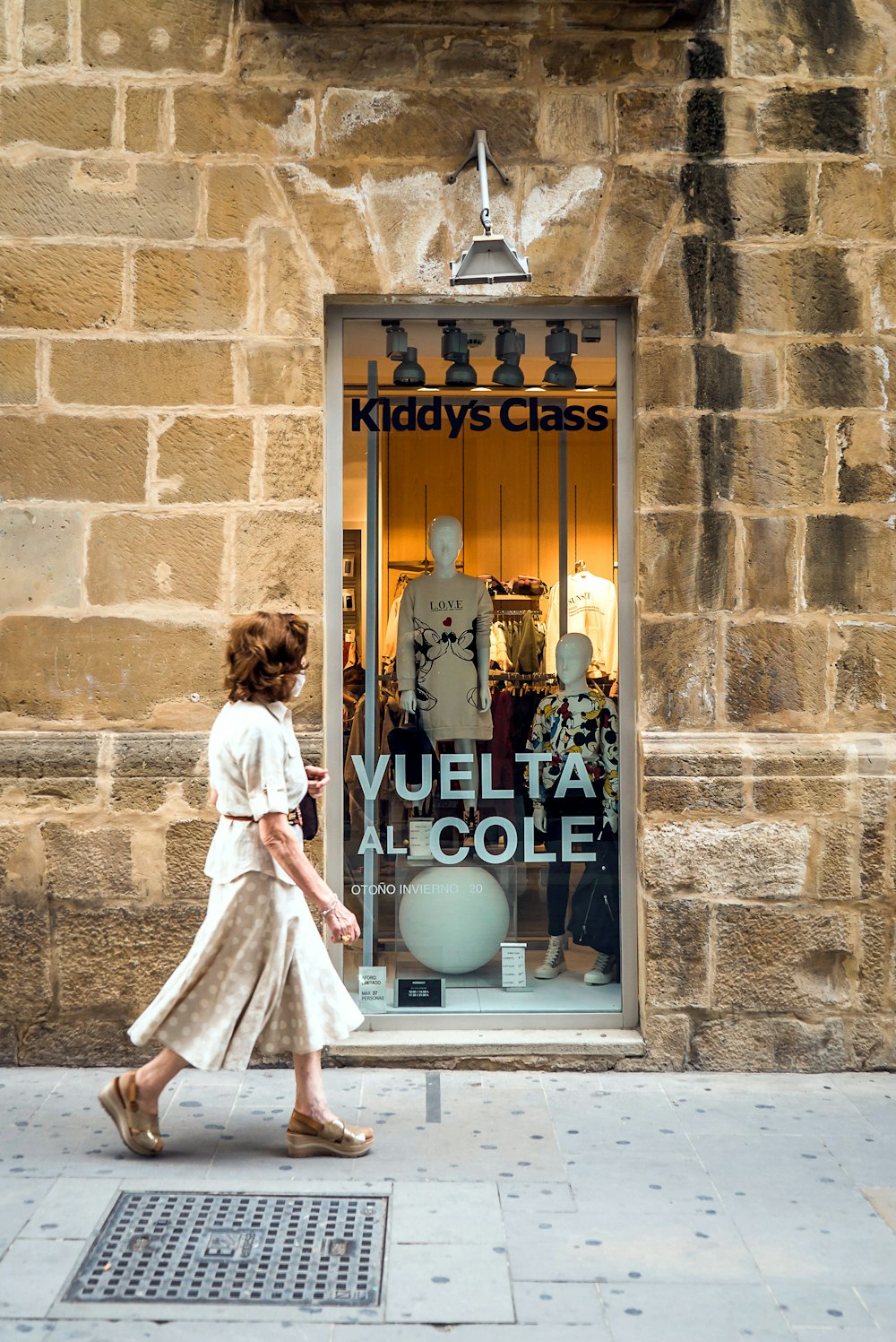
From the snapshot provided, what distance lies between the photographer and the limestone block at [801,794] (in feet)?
18.3

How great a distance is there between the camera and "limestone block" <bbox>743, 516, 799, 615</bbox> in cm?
563

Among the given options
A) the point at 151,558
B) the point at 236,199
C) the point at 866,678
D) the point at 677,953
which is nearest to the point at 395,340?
the point at 236,199

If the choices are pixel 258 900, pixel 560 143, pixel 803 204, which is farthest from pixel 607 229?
pixel 258 900

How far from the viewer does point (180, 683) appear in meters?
5.56

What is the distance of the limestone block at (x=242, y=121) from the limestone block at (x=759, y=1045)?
13.3ft

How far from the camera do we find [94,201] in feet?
18.2

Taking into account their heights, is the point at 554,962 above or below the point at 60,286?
below

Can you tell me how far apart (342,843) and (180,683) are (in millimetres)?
994

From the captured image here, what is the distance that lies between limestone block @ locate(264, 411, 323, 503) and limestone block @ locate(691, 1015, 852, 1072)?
2794mm

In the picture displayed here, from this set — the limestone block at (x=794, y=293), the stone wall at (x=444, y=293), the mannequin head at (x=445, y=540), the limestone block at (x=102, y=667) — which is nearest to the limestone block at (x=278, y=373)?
the stone wall at (x=444, y=293)

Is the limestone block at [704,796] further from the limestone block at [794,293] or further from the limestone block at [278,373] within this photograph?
the limestone block at [278,373]

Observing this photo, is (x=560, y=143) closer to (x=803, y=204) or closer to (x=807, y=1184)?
(x=803, y=204)

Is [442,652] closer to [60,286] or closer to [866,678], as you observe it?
[866,678]

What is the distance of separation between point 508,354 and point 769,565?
148cm
